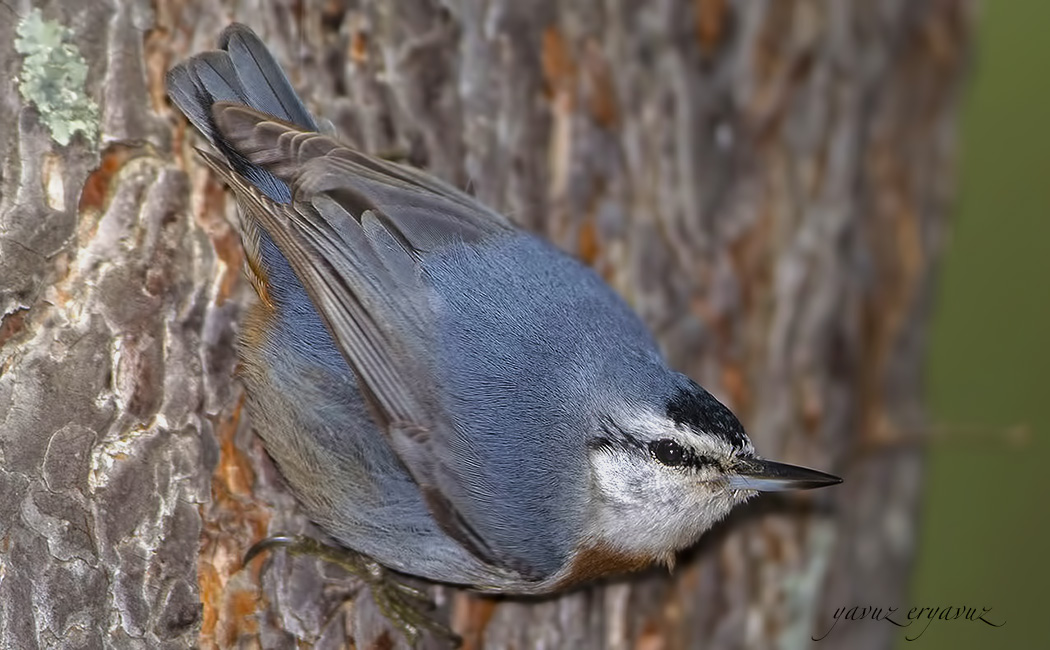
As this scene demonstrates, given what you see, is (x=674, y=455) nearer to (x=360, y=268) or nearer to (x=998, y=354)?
(x=360, y=268)

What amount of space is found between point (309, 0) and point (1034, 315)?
324cm

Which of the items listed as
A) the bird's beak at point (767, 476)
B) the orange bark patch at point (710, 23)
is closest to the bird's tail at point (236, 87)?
the bird's beak at point (767, 476)

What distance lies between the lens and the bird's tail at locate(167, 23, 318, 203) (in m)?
2.52

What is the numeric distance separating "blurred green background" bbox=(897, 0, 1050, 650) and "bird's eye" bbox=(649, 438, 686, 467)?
2190mm

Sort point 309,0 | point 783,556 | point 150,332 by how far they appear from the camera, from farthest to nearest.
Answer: point 783,556 → point 309,0 → point 150,332

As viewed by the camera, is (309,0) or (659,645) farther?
(659,645)

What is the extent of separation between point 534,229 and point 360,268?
0.75 m

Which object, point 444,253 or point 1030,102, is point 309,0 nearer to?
point 444,253

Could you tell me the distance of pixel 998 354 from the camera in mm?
4648

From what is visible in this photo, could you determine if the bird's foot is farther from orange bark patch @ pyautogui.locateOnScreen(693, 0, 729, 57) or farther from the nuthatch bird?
orange bark patch @ pyautogui.locateOnScreen(693, 0, 729, 57)

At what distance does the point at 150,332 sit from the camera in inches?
98.9

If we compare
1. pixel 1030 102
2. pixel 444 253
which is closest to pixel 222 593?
pixel 444 253

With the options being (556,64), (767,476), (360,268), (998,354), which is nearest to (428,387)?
(360,268)

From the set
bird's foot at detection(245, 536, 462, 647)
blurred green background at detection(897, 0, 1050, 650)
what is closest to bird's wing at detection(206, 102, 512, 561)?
bird's foot at detection(245, 536, 462, 647)
